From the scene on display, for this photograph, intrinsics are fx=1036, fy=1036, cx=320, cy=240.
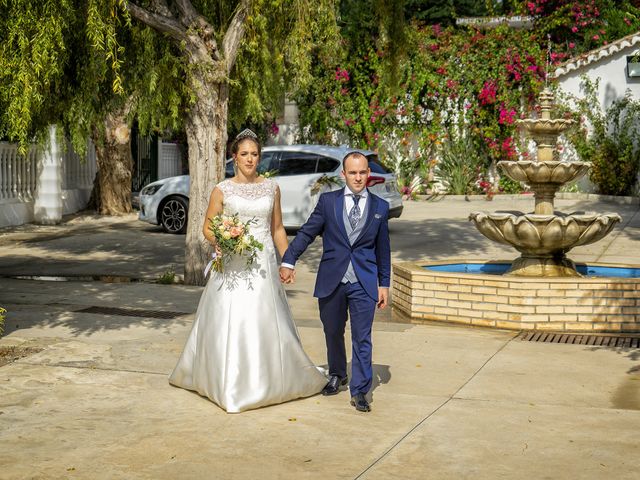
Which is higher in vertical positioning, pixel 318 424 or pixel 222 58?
pixel 222 58

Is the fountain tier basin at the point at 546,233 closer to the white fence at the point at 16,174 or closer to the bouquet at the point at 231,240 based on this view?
the bouquet at the point at 231,240

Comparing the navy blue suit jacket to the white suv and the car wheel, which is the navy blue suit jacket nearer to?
the white suv

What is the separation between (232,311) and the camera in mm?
7148

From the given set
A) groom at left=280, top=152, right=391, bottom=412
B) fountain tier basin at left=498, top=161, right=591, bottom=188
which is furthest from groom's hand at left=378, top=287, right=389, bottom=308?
fountain tier basin at left=498, top=161, right=591, bottom=188

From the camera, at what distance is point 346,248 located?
7039 mm

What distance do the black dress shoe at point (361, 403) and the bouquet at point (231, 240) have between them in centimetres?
119

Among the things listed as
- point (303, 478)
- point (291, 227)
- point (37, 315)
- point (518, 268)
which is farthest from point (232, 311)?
point (291, 227)

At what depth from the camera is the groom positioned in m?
6.99

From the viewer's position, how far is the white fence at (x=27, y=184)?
832 inches

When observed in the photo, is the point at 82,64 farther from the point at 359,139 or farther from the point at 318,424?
the point at 359,139

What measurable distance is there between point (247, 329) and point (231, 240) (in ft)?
2.05

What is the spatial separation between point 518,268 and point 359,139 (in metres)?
17.3

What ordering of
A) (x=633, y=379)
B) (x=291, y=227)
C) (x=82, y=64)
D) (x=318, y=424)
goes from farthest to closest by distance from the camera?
1. (x=291, y=227)
2. (x=82, y=64)
3. (x=633, y=379)
4. (x=318, y=424)

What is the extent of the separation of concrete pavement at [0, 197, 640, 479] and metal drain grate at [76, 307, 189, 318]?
0.24 ft
